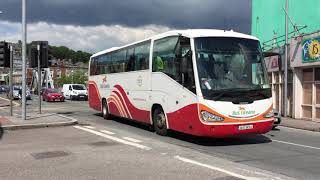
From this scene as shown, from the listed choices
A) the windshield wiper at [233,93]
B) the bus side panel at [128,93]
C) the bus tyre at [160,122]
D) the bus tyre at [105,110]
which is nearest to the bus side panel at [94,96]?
the bus tyre at [105,110]

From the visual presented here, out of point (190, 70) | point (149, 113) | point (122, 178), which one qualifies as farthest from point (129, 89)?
point (122, 178)

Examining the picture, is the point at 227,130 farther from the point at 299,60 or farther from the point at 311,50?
the point at 299,60

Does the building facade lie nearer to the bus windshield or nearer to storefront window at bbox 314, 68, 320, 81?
storefront window at bbox 314, 68, 320, 81

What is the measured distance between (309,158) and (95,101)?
1524 cm

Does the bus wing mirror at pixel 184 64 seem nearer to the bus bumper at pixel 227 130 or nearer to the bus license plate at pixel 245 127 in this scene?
the bus bumper at pixel 227 130

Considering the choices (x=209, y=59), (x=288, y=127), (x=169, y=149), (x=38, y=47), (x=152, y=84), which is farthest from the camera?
(x=38, y=47)

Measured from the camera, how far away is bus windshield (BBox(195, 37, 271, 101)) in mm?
13289

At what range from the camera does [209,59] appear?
13609 millimetres

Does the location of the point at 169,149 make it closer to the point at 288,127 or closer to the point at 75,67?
the point at 288,127

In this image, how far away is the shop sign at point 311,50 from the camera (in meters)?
24.2

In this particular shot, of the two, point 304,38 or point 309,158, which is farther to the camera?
point 304,38

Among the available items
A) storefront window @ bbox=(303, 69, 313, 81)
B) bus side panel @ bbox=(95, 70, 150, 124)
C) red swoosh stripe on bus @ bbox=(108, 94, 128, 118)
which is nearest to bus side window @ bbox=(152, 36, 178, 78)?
bus side panel @ bbox=(95, 70, 150, 124)

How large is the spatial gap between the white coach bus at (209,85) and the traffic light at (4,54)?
939 centimetres

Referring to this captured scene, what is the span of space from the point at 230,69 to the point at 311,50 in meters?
12.6
